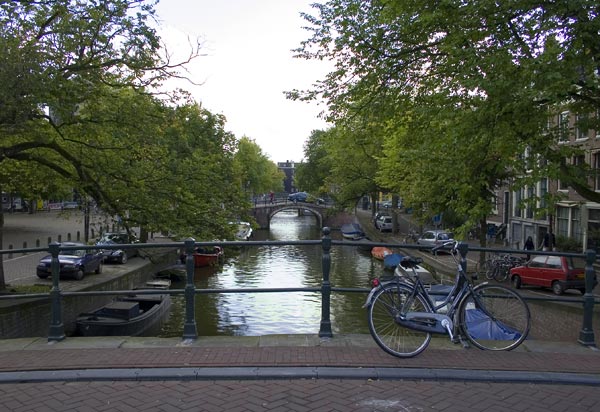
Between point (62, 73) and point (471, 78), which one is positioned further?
point (62, 73)

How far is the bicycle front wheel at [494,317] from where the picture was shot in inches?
206

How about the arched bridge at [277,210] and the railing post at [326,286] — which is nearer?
the railing post at [326,286]

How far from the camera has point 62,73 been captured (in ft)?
39.4

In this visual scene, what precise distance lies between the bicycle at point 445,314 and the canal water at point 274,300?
658 centimetres

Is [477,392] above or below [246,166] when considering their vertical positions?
below

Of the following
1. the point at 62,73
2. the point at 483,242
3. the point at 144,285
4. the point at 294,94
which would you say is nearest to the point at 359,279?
the point at 483,242

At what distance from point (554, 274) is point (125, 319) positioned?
15.8 m

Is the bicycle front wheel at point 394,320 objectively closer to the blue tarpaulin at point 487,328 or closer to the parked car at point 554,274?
the blue tarpaulin at point 487,328

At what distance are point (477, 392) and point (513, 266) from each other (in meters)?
20.2

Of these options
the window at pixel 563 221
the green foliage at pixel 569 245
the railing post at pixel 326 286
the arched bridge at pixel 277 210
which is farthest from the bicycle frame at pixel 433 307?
the arched bridge at pixel 277 210

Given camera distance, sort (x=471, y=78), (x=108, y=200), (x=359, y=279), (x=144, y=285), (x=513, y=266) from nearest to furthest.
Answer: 1. (x=471, y=78)
2. (x=108, y=200)
3. (x=513, y=266)
4. (x=144, y=285)
5. (x=359, y=279)

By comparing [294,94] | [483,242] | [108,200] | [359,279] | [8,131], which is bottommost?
[359,279]

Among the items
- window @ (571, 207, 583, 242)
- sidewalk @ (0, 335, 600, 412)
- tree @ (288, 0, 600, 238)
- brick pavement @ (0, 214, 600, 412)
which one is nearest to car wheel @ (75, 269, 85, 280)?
tree @ (288, 0, 600, 238)

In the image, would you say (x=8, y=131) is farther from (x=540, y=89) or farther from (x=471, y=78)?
(x=540, y=89)
